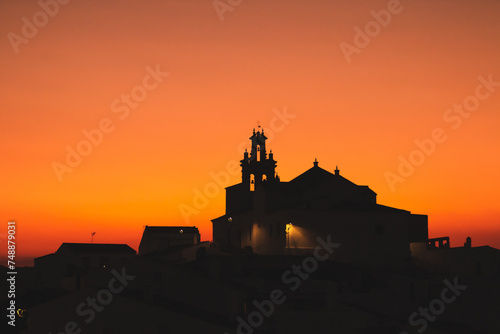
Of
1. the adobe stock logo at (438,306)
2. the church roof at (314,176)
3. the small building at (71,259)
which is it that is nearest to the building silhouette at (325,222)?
the church roof at (314,176)

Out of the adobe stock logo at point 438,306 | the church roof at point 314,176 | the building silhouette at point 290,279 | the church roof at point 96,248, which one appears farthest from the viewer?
the church roof at point 96,248

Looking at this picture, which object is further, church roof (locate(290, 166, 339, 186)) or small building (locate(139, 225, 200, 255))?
small building (locate(139, 225, 200, 255))

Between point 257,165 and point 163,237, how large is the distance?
1758 centimetres

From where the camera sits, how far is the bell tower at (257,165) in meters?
75.1

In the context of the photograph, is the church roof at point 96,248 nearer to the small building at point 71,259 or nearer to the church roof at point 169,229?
the small building at point 71,259

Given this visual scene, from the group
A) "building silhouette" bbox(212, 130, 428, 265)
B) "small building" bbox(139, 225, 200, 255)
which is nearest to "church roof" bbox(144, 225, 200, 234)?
"small building" bbox(139, 225, 200, 255)

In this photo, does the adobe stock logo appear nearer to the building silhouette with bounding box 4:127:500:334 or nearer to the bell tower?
the building silhouette with bounding box 4:127:500:334

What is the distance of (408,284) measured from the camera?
180 feet

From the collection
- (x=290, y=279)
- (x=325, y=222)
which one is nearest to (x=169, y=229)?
(x=325, y=222)

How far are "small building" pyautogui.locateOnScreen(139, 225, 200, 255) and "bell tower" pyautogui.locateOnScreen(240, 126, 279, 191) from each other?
1265 centimetres

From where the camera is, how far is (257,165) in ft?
247

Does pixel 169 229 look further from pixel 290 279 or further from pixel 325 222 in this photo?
pixel 290 279

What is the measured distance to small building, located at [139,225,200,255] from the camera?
85875 mm

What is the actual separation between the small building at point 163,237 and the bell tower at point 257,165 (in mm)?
12650
